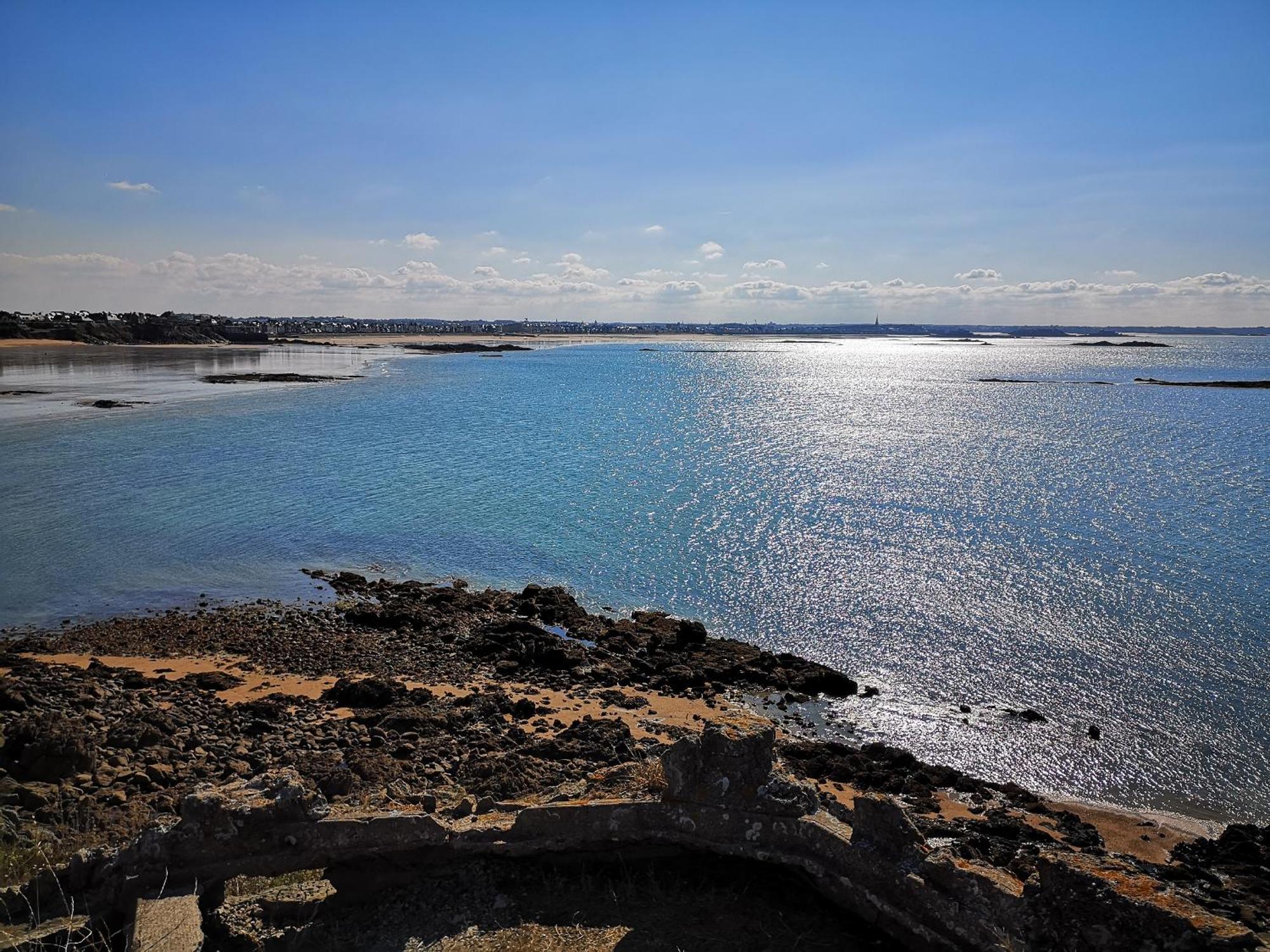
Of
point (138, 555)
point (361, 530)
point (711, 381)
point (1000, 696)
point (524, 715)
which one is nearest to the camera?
point (524, 715)

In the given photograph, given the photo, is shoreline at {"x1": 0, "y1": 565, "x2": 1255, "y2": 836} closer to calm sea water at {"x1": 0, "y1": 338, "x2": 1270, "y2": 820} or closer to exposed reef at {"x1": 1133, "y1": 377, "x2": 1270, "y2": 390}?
calm sea water at {"x1": 0, "y1": 338, "x2": 1270, "y2": 820}

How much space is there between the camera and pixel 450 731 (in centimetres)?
1335

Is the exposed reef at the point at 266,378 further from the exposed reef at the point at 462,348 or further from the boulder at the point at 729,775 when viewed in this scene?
the boulder at the point at 729,775

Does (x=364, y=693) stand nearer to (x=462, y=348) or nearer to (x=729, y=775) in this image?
(x=729, y=775)

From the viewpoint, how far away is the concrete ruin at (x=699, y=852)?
20.4 ft

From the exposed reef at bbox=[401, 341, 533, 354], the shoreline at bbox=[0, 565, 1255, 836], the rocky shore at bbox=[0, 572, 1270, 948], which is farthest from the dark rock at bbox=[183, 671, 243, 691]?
the exposed reef at bbox=[401, 341, 533, 354]

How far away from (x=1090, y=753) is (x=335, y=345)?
17335 cm

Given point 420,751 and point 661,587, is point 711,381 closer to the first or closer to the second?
point 661,587

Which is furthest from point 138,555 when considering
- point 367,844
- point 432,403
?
point 432,403

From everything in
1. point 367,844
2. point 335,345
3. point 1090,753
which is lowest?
point 1090,753

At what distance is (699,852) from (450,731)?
6756mm

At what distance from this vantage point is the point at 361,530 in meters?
27.9

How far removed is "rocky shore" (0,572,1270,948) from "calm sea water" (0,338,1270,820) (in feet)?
5.50

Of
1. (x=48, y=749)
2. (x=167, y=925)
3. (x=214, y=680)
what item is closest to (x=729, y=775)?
(x=167, y=925)
